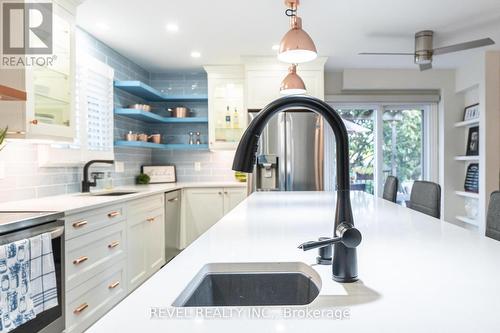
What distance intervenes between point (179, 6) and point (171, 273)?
2603 mm

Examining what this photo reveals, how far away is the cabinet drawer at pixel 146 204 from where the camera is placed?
2.81m

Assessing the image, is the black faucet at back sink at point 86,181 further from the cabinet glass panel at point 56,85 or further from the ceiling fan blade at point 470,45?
the ceiling fan blade at point 470,45

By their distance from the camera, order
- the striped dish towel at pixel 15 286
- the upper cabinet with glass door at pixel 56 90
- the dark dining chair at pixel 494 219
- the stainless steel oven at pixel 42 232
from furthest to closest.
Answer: the upper cabinet with glass door at pixel 56 90
the stainless steel oven at pixel 42 232
the striped dish towel at pixel 15 286
the dark dining chair at pixel 494 219

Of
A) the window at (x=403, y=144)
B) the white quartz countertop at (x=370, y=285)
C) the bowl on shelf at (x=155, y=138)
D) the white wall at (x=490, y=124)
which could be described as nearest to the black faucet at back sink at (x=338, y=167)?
the white quartz countertop at (x=370, y=285)

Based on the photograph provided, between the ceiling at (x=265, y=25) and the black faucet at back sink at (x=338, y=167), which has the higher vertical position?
the ceiling at (x=265, y=25)

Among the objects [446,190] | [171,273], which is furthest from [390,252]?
[446,190]

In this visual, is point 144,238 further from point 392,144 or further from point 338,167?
point 392,144

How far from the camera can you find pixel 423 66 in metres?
3.43

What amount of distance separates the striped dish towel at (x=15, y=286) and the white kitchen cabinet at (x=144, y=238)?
48.4 inches

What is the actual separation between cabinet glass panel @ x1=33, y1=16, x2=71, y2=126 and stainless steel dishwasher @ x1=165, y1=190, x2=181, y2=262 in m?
1.55

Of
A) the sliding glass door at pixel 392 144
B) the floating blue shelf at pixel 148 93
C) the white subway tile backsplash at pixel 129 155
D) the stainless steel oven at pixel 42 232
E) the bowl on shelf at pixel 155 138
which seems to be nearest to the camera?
the stainless steel oven at pixel 42 232

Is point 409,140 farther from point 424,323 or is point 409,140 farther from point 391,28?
point 424,323

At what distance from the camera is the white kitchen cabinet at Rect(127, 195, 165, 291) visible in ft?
9.29

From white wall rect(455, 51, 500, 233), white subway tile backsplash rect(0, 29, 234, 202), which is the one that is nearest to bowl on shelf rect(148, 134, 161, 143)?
white subway tile backsplash rect(0, 29, 234, 202)
